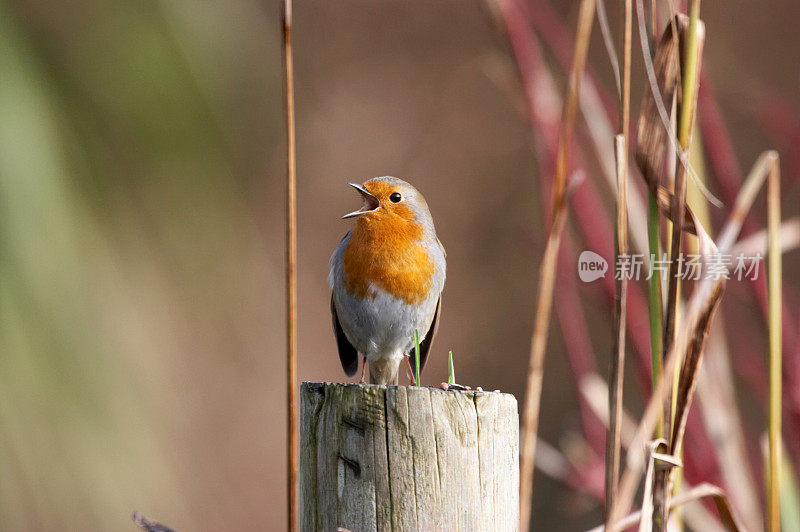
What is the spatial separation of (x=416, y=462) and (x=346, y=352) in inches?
64.3

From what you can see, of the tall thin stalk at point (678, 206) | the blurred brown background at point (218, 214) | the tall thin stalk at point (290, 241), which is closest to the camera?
the tall thin stalk at point (290, 241)

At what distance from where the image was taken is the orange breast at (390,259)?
107 inches

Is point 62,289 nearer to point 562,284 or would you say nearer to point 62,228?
point 62,228

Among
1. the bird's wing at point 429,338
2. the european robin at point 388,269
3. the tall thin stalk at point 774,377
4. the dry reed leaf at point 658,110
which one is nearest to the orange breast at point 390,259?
the european robin at point 388,269

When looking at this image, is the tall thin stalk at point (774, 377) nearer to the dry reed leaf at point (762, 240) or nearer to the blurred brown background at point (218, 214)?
the dry reed leaf at point (762, 240)

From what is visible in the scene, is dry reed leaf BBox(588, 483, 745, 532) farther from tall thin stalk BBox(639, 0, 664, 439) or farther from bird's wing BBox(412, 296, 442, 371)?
bird's wing BBox(412, 296, 442, 371)

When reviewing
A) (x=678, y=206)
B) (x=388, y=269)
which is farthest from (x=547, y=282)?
(x=388, y=269)

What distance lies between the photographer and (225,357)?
6289mm

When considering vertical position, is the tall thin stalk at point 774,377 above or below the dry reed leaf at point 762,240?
below

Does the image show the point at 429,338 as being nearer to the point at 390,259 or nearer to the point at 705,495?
the point at 390,259

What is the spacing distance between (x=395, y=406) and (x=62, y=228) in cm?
153

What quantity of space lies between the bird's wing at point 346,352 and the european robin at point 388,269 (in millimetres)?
199

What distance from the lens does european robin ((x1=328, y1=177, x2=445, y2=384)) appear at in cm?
272

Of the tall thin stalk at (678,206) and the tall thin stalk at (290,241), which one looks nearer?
the tall thin stalk at (290,241)
